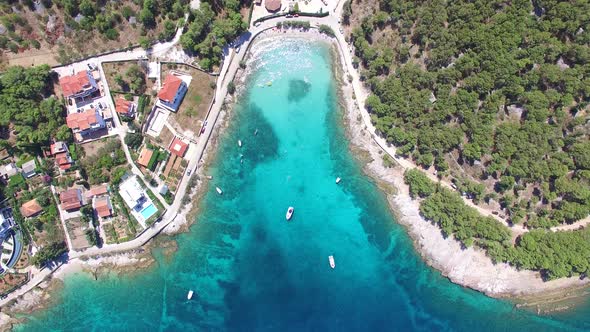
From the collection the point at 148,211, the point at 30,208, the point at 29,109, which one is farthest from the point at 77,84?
the point at 148,211

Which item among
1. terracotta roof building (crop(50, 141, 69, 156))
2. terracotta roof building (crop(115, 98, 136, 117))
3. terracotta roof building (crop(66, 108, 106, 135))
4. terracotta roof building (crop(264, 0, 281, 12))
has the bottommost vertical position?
terracotta roof building (crop(50, 141, 69, 156))

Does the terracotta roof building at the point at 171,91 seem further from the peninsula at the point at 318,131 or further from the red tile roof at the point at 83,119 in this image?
the red tile roof at the point at 83,119

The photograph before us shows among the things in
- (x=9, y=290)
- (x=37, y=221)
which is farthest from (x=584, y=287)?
(x=9, y=290)

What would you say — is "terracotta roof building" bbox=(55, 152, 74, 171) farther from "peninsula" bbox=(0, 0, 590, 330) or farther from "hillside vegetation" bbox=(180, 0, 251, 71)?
"hillside vegetation" bbox=(180, 0, 251, 71)

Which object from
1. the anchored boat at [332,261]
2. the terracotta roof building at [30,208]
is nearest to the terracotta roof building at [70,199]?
the terracotta roof building at [30,208]

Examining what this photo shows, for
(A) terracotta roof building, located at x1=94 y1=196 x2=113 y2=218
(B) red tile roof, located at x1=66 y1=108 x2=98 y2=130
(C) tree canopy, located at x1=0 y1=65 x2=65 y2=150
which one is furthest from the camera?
(A) terracotta roof building, located at x1=94 y1=196 x2=113 y2=218

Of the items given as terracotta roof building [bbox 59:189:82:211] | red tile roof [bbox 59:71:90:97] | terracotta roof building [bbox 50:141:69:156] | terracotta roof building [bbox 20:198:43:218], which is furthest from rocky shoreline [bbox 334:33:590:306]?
terracotta roof building [bbox 20:198:43:218]

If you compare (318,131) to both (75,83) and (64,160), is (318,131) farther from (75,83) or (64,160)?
(64,160)
